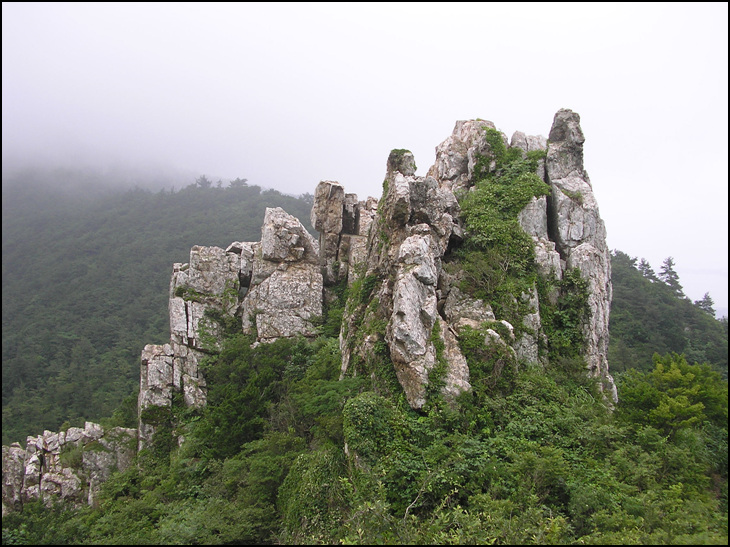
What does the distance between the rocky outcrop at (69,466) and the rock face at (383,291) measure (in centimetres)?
6

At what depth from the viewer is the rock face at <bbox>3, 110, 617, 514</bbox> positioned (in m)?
13.6

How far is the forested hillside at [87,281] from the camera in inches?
1529

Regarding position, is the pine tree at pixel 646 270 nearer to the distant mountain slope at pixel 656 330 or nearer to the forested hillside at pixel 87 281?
the distant mountain slope at pixel 656 330

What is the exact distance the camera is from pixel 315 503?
34.6 feet

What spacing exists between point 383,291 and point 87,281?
58.2m

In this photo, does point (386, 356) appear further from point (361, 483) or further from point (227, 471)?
point (227, 471)

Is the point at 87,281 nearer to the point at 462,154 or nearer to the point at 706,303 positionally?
the point at 462,154

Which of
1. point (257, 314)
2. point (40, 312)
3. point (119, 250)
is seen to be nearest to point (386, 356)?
point (257, 314)

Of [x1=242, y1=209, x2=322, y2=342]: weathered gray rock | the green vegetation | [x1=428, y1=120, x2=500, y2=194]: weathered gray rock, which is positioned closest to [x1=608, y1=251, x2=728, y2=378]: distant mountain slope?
the green vegetation

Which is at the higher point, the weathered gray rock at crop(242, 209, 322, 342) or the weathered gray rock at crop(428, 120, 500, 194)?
the weathered gray rock at crop(428, 120, 500, 194)

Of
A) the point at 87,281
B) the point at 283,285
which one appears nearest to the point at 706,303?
the point at 283,285

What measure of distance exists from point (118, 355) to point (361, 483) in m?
44.9

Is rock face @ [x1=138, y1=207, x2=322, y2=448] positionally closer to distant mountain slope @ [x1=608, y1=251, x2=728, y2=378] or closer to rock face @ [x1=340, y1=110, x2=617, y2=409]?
rock face @ [x1=340, y1=110, x2=617, y2=409]

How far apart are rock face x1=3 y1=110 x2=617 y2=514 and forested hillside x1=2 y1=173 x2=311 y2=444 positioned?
1110 centimetres
